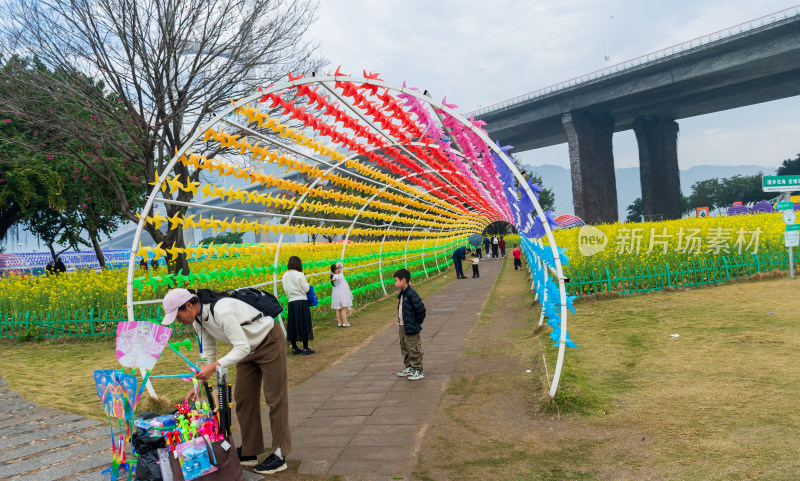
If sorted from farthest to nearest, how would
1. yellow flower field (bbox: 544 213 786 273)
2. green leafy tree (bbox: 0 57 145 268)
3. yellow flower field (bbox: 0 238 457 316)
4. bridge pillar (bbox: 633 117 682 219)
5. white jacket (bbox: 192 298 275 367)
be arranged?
bridge pillar (bbox: 633 117 682 219) < green leafy tree (bbox: 0 57 145 268) < yellow flower field (bbox: 544 213 786 273) < yellow flower field (bbox: 0 238 457 316) < white jacket (bbox: 192 298 275 367)

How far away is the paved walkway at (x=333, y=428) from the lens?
168 inches

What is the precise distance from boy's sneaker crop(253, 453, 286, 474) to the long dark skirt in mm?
4746

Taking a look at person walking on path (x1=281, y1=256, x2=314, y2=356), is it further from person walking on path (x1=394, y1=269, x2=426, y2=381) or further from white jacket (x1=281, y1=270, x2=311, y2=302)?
person walking on path (x1=394, y1=269, x2=426, y2=381)

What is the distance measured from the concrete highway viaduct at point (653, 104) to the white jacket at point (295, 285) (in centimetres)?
3071

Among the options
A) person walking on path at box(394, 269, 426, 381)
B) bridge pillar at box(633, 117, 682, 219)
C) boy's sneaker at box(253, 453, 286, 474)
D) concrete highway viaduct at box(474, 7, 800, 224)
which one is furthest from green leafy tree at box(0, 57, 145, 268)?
bridge pillar at box(633, 117, 682, 219)

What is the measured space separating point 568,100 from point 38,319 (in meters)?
37.7

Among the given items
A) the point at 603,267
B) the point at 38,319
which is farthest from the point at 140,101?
the point at 603,267

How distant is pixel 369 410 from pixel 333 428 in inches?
23.3

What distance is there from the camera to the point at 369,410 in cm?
566

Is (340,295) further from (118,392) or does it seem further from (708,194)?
(708,194)

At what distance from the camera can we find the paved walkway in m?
4.26

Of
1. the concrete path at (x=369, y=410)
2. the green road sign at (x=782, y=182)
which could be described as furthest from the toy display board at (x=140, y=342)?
the green road sign at (x=782, y=182)

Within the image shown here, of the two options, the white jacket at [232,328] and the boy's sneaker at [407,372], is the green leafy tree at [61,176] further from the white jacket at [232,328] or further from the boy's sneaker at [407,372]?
the white jacket at [232,328]

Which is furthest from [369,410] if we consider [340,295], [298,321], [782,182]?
[782,182]
